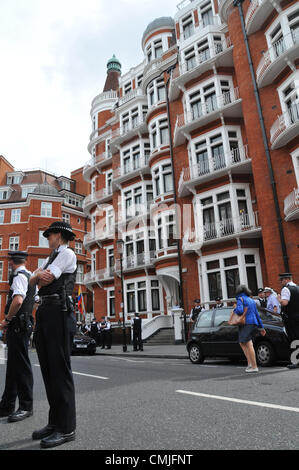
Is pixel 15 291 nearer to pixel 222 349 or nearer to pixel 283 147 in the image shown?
pixel 222 349

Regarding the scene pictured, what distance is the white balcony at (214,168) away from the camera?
1878 cm

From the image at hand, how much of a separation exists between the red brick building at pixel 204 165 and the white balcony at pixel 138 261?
89 mm

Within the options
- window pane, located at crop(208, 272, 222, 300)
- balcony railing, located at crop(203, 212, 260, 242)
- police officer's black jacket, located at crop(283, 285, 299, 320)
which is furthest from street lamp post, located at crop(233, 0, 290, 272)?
police officer's black jacket, located at crop(283, 285, 299, 320)

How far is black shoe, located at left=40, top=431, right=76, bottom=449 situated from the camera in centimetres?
300

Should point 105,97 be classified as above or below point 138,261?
above

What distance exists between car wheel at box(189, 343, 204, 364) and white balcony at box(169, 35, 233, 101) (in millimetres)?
17485

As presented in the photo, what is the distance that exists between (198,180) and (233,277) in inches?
233

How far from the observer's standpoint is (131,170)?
2761 cm

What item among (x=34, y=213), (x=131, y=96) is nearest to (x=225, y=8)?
(x=131, y=96)

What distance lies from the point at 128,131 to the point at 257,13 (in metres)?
13.1

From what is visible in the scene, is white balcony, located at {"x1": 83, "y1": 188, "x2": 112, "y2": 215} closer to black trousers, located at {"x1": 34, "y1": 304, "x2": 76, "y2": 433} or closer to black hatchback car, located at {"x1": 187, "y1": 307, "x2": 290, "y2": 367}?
black hatchback car, located at {"x1": 187, "y1": 307, "x2": 290, "y2": 367}

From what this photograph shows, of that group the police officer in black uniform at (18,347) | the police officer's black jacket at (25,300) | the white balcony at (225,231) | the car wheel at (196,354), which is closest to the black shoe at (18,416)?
the police officer in black uniform at (18,347)

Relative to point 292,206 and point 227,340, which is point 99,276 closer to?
point 292,206

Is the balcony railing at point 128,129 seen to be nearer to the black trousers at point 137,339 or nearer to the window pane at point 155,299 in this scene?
the window pane at point 155,299
